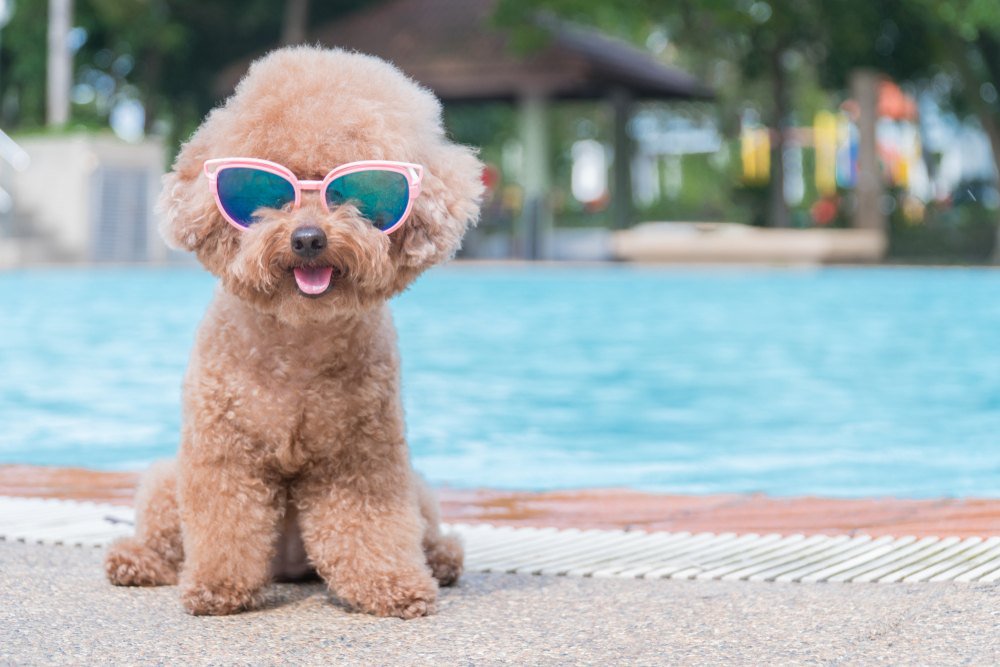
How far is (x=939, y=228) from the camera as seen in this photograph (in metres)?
22.9

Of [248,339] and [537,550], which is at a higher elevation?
[248,339]

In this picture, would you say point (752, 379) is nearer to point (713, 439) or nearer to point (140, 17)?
point (713, 439)

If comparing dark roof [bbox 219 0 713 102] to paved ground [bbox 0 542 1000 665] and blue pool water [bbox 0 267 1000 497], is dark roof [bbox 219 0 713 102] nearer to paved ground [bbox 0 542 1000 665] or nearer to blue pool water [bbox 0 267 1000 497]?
blue pool water [bbox 0 267 1000 497]

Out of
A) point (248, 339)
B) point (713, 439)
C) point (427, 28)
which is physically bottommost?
point (713, 439)

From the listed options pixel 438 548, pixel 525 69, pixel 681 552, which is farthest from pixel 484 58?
pixel 438 548

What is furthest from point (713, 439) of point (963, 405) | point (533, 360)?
point (533, 360)

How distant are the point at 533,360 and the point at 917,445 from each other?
3752mm

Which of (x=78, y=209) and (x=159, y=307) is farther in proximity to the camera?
(x=78, y=209)

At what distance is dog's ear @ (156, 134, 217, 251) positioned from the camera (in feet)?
9.17

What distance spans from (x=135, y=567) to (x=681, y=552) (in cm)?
137

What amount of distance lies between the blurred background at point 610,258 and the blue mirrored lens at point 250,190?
18.5 inches

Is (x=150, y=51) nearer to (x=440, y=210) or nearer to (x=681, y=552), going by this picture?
(x=681, y=552)

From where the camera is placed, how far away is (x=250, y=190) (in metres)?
2.73

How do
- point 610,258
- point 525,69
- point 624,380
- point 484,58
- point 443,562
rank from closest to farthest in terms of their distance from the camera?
point 443,562, point 624,380, point 525,69, point 484,58, point 610,258
